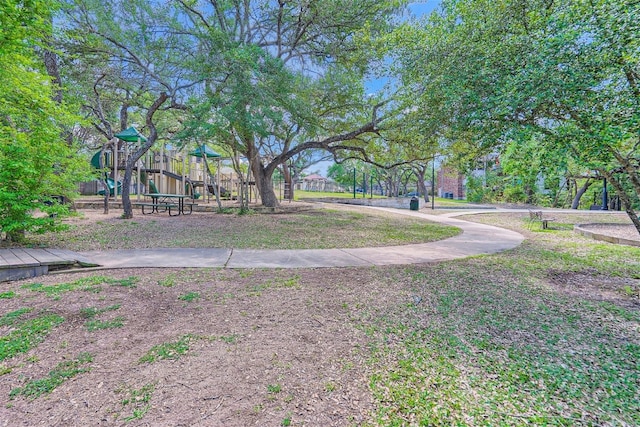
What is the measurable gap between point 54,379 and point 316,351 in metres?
1.83

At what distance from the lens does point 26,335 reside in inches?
104

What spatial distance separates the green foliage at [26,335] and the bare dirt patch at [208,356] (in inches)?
3.1

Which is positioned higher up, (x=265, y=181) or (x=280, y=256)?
(x=265, y=181)

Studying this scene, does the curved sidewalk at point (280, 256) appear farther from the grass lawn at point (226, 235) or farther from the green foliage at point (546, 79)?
the green foliage at point (546, 79)

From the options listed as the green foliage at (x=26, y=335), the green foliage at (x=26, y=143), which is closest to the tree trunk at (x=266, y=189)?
the green foliage at (x=26, y=143)

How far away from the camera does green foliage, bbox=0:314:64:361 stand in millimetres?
2449

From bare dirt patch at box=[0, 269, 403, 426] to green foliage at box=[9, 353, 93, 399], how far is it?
48 millimetres

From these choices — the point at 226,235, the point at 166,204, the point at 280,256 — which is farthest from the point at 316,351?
the point at 166,204

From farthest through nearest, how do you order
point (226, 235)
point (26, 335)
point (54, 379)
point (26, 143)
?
point (226, 235) < point (26, 143) < point (26, 335) < point (54, 379)

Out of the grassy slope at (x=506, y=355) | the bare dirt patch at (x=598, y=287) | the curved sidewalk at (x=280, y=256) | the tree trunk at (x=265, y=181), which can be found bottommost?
the grassy slope at (x=506, y=355)

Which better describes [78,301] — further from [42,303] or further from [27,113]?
[27,113]

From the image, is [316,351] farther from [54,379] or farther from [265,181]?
[265,181]

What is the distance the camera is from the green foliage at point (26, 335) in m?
2.45

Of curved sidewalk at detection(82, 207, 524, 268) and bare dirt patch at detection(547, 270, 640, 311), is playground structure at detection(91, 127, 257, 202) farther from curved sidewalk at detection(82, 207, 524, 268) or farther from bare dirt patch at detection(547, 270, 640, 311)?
bare dirt patch at detection(547, 270, 640, 311)
